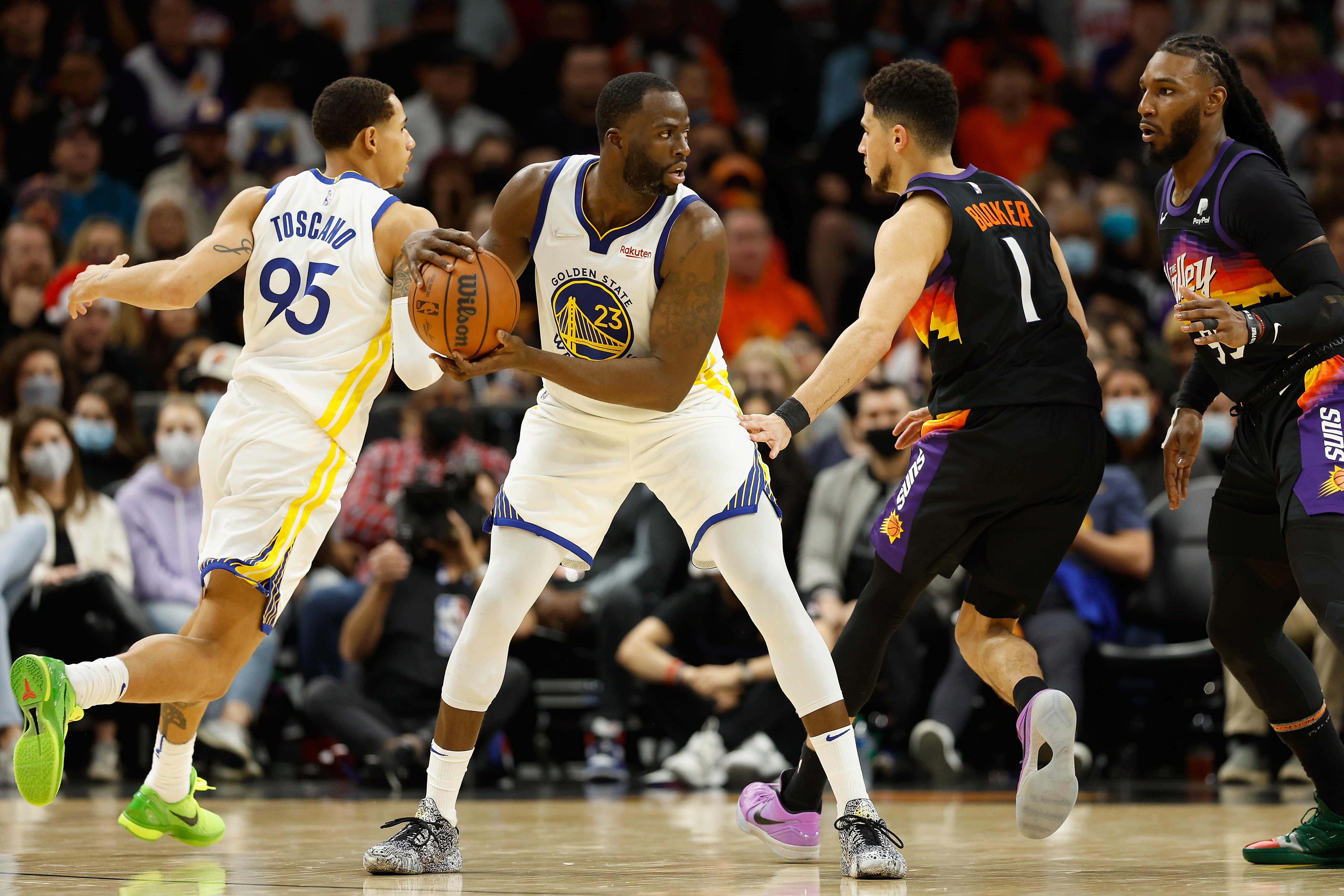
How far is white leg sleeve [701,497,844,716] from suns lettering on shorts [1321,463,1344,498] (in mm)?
1359

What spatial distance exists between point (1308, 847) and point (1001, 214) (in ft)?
6.42

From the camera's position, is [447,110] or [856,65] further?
[856,65]

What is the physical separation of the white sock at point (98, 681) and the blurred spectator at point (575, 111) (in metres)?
8.08

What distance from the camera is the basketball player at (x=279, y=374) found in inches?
171

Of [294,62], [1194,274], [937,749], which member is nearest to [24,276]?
[294,62]

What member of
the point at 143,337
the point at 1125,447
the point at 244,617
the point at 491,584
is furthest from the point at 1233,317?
the point at 143,337

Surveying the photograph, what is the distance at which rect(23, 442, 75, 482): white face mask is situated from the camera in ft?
25.5

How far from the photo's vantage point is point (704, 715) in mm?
7520

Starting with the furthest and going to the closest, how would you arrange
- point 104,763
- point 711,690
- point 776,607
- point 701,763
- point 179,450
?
point 179,450, point 104,763, point 711,690, point 701,763, point 776,607

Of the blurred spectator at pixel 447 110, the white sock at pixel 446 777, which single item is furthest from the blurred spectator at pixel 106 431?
the white sock at pixel 446 777

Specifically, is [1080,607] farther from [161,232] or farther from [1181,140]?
[161,232]

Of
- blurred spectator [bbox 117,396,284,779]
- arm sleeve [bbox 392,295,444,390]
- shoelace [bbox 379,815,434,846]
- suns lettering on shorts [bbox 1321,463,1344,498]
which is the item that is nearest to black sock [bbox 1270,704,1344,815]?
suns lettering on shorts [bbox 1321,463,1344,498]

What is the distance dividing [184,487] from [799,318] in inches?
175

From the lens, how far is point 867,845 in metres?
3.90
